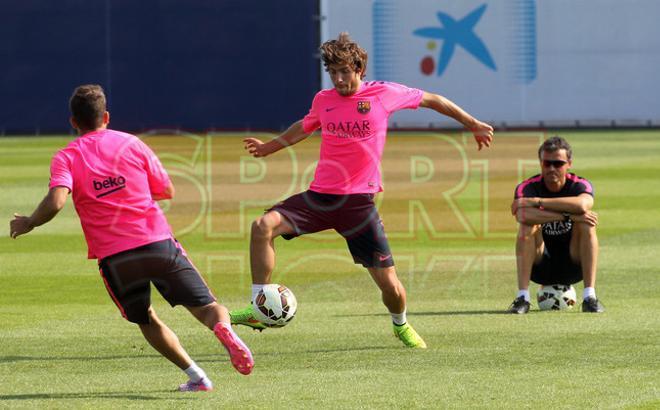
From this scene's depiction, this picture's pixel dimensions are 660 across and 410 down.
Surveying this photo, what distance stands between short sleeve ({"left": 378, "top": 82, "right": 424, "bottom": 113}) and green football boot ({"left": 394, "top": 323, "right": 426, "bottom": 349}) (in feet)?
4.93

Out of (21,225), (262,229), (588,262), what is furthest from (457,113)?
(21,225)

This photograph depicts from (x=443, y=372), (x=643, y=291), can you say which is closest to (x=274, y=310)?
(x=443, y=372)

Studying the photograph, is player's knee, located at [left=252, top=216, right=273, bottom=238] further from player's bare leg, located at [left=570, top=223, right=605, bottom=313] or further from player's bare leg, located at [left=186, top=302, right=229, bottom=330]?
player's bare leg, located at [left=570, top=223, right=605, bottom=313]

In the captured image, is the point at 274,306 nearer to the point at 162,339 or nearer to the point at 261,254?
the point at 261,254

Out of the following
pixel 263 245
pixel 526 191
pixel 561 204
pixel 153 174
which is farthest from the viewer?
pixel 526 191

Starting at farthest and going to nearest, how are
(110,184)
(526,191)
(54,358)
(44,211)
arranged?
1. (526,191)
2. (54,358)
3. (110,184)
4. (44,211)

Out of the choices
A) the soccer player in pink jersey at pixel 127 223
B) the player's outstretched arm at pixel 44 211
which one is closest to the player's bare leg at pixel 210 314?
the soccer player in pink jersey at pixel 127 223

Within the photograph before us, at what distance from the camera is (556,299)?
1123cm

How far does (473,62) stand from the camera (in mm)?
44344

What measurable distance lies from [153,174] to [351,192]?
7.06ft

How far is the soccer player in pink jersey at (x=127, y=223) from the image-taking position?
7.58m

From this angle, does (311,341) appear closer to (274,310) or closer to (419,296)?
(274,310)

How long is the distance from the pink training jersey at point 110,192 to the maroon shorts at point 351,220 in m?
2.08

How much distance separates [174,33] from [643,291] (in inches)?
1393
